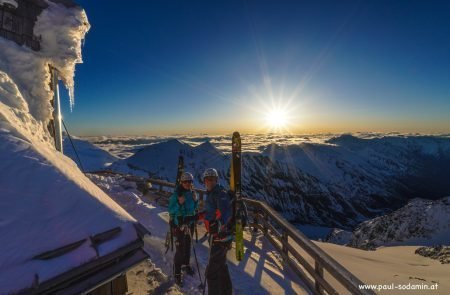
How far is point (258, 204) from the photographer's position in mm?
10258

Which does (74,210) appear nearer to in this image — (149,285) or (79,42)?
(149,285)

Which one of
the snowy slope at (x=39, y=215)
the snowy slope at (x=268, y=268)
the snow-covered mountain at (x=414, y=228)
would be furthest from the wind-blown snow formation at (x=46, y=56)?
the snow-covered mountain at (x=414, y=228)

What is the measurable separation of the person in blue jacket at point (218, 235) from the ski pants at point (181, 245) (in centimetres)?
119

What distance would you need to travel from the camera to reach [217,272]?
5363mm

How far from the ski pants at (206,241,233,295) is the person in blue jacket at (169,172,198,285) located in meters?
1.14

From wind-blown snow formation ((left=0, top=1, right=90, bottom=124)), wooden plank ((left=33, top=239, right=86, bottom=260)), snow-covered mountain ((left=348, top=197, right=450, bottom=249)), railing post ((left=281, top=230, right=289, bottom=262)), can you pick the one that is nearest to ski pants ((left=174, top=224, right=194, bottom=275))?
railing post ((left=281, top=230, right=289, bottom=262))

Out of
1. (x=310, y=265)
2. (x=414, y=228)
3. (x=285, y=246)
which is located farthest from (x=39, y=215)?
(x=414, y=228)

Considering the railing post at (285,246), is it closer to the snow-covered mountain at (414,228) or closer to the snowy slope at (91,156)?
the snow-covered mountain at (414,228)

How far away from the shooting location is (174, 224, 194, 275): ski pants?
6.37m

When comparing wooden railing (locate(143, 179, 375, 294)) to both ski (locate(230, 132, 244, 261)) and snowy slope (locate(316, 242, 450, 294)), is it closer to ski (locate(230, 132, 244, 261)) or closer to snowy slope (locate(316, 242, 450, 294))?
ski (locate(230, 132, 244, 261))

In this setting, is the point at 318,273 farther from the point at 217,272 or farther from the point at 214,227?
the point at 214,227

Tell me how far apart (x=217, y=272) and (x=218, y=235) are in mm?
697

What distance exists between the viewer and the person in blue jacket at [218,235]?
5.30 meters

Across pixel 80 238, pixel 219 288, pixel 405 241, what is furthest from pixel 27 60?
pixel 405 241
